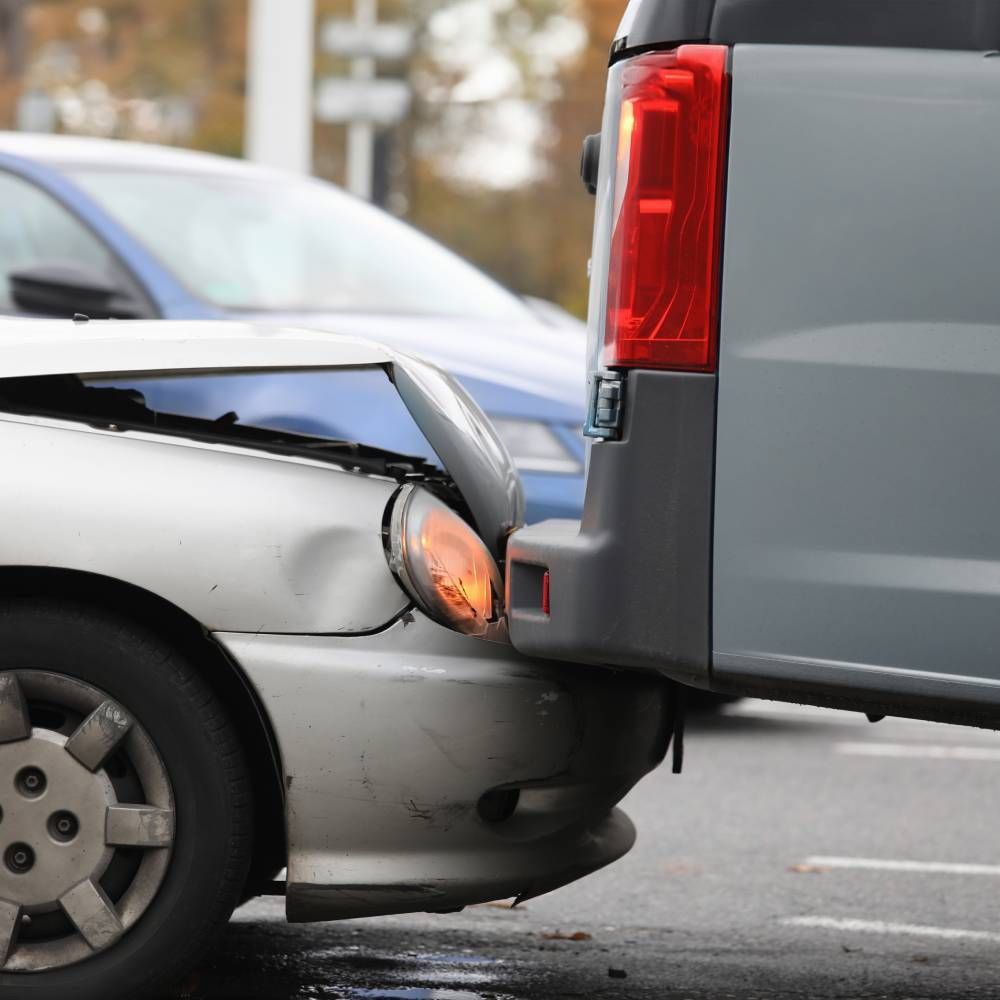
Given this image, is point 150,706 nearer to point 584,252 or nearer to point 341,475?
point 341,475

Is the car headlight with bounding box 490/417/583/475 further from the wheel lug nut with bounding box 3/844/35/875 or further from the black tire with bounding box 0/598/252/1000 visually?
the wheel lug nut with bounding box 3/844/35/875

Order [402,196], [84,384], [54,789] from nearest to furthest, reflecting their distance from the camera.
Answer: [54,789]
[84,384]
[402,196]

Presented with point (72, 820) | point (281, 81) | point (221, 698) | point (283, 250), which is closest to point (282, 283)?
point (283, 250)

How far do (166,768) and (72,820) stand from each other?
17cm

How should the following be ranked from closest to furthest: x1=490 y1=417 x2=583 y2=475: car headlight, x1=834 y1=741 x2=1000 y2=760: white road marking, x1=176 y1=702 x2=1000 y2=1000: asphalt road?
x1=176 y1=702 x2=1000 y2=1000: asphalt road → x1=490 y1=417 x2=583 y2=475: car headlight → x1=834 y1=741 x2=1000 y2=760: white road marking

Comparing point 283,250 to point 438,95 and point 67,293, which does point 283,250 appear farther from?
point 438,95

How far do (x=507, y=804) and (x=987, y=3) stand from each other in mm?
1500

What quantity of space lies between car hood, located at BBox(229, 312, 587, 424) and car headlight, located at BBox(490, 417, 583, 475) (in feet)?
0.13

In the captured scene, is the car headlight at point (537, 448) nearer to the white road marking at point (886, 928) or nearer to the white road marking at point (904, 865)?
the white road marking at point (904, 865)

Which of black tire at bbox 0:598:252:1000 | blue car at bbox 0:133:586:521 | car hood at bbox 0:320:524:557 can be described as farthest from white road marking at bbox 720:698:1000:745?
black tire at bbox 0:598:252:1000

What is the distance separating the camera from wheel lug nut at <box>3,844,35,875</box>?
11.2 ft

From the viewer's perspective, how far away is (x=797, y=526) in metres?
3.16

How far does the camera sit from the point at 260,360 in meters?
3.52

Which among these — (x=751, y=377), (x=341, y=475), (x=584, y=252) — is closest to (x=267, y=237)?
(x=341, y=475)
